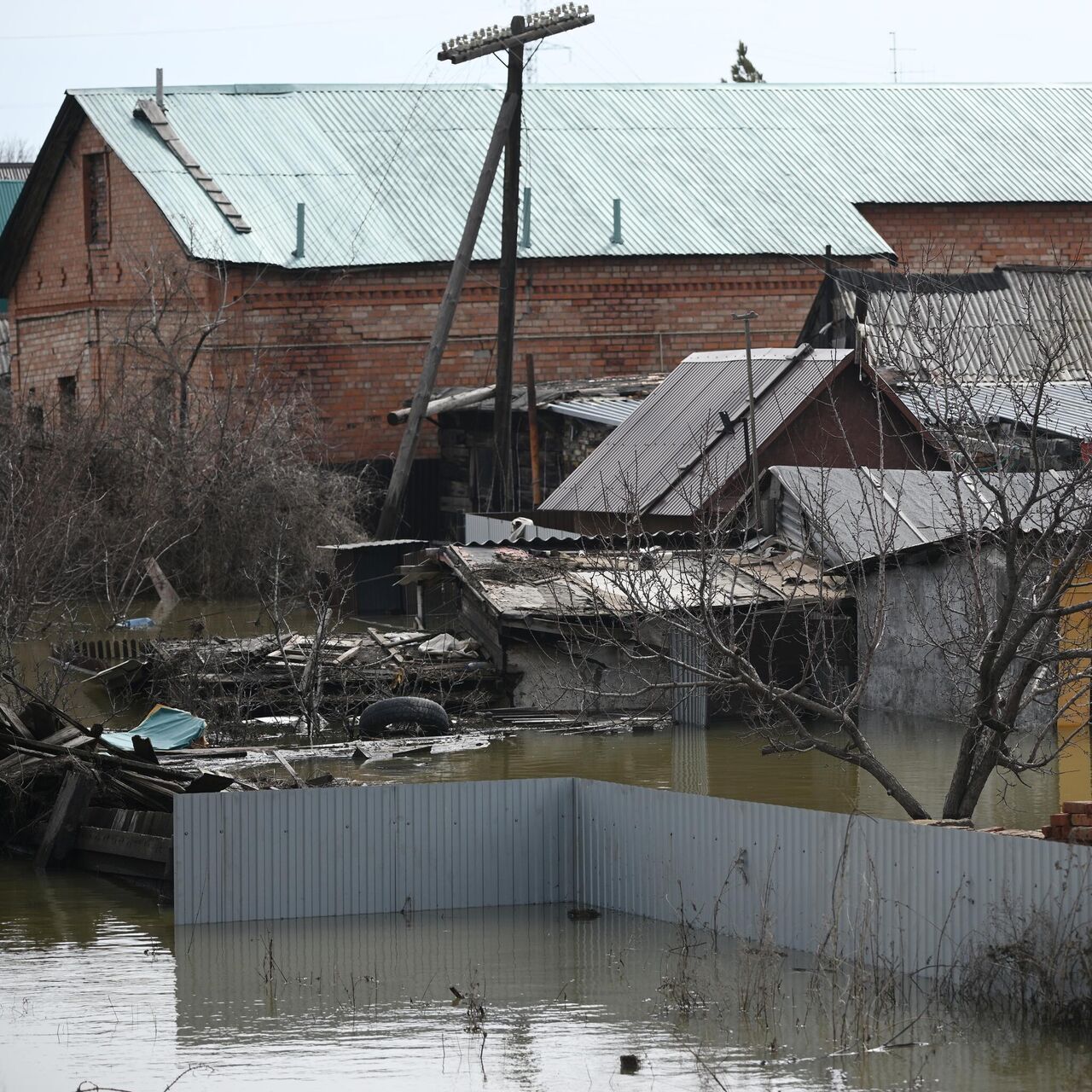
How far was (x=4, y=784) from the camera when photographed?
1448cm

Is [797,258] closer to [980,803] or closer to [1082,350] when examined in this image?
[1082,350]

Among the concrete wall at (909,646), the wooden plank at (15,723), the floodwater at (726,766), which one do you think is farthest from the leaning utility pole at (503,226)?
the wooden plank at (15,723)

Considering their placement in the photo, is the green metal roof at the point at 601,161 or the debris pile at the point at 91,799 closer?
the debris pile at the point at 91,799

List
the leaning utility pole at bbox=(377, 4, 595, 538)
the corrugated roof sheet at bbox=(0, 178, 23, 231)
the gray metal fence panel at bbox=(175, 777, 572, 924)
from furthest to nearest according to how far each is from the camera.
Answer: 1. the corrugated roof sheet at bbox=(0, 178, 23, 231)
2. the leaning utility pole at bbox=(377, 4, 595, 538)
3. the gray metal fence panel at bbox=(175, 777, 572, 924)

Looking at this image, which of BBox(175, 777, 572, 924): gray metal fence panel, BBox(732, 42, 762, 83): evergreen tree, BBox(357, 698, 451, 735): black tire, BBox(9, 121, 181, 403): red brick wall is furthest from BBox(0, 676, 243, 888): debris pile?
BBox(732, 42, 762, 83): evergreen tree

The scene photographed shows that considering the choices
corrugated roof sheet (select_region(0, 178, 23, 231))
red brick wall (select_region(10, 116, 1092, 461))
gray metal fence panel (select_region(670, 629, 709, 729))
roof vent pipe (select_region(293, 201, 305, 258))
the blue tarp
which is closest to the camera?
the blue tarp

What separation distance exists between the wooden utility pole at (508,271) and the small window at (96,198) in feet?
31.6

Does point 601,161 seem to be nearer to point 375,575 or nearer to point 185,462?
point 185,462

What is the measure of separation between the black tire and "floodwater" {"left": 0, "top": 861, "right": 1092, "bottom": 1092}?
20.6ft

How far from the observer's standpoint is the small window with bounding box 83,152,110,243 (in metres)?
34.4

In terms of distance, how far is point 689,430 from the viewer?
2533cm

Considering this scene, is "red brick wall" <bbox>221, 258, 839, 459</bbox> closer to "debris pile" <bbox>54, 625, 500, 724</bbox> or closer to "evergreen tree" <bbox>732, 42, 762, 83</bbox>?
"debris pile" <bbox>54, 625, 500, 724</bbox>

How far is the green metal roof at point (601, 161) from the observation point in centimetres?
3362

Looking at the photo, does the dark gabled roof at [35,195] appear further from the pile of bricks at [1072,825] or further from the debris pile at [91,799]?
the pile of bricks at [1072,825]
